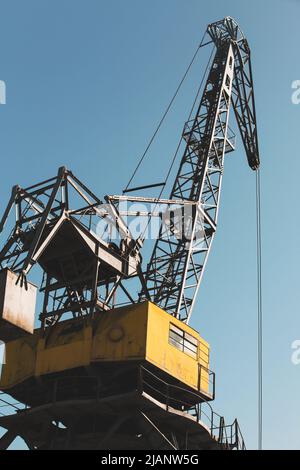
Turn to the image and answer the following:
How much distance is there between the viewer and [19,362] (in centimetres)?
4056

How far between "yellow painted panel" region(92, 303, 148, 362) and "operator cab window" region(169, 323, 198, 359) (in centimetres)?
212

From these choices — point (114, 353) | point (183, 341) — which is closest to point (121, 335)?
point (114, 353)

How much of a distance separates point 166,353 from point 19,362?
7693mm

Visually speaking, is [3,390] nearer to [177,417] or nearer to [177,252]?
[177,417]

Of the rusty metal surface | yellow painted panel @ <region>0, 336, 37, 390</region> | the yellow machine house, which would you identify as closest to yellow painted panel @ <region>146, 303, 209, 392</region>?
the yellow machine house

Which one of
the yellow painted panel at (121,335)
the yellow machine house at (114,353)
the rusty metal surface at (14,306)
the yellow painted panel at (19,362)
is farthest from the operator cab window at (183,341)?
the rusty metal surface at (14,306)

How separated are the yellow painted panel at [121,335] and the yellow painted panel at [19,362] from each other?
3888 millimetres

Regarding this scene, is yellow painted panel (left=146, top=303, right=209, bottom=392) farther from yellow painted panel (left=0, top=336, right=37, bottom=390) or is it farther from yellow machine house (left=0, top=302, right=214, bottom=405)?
yellow painted panel (left=0, top=336, right=37, bottom=390)

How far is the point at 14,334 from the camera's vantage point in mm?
32750

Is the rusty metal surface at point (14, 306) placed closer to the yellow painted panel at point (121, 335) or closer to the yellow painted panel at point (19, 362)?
the yellow painted panel at point (121, 335)

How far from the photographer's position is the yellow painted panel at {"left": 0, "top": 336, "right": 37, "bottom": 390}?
3997 cm

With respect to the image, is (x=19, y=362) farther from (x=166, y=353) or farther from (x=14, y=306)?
(x=14, y=306)
